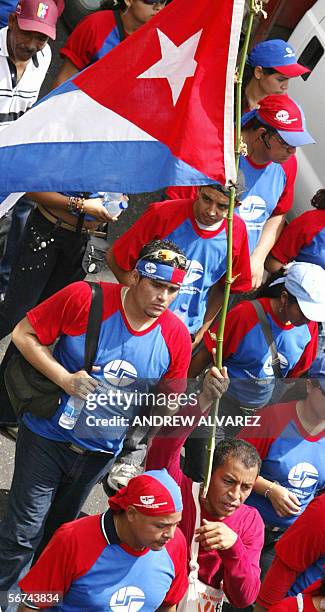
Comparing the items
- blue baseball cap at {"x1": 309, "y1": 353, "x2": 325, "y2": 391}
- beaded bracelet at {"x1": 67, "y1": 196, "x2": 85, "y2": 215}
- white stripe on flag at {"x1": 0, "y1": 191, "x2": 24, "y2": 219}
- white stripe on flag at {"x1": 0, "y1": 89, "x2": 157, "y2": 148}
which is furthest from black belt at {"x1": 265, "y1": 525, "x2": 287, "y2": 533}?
white stripe on flag at {"x1": 0, "y1": 89, "x2": 157, "y2": 148}

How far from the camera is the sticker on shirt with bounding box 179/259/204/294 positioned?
255 inches

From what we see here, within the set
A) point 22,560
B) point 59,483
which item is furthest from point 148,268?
point 22,560

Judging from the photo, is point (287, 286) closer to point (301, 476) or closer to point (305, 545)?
point (301, 476)

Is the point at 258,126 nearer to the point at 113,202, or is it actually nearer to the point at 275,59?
the point at 275,59

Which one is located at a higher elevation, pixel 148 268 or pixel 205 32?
pixel 205 32

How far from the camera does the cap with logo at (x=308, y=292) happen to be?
20.8 ft

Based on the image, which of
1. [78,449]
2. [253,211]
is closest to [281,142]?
[253,211]

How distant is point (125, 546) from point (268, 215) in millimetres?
2743

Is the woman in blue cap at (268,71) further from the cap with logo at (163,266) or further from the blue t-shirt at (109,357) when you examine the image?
the blue t-shirt at (109,357)

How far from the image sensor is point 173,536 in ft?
17.4

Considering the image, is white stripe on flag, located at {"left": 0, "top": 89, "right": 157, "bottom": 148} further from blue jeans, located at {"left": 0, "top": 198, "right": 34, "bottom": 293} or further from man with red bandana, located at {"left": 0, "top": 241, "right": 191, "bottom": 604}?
blue jeans, located at {"left": 0, "top": 198, "right": 34, "bottom": 293}

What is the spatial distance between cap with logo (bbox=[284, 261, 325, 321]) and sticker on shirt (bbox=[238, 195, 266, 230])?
33.9 inches

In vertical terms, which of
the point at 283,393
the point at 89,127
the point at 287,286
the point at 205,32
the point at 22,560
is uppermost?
the point at 205,32

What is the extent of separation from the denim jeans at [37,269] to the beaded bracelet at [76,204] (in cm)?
20
